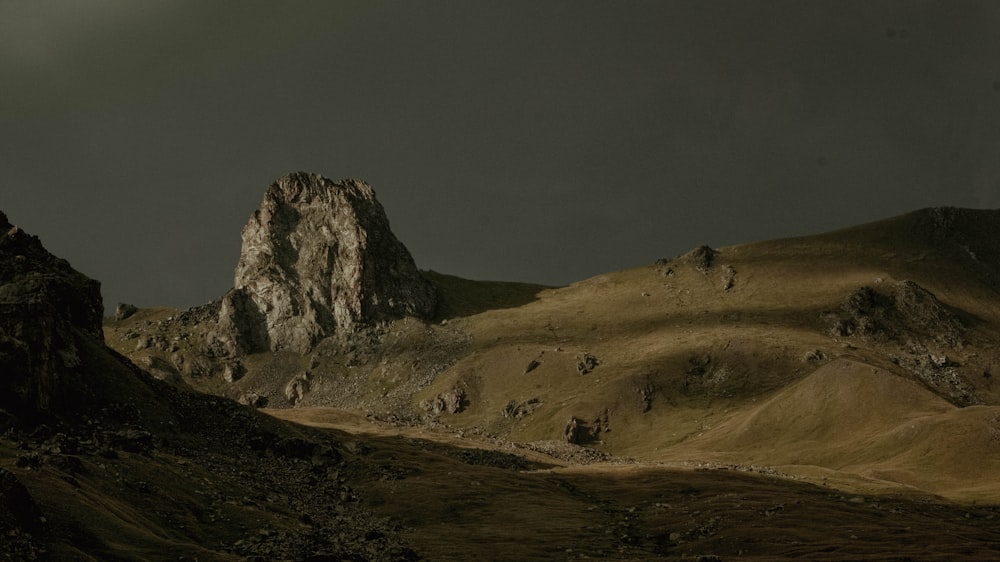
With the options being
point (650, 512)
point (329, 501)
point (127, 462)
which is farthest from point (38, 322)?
point (650, 512)

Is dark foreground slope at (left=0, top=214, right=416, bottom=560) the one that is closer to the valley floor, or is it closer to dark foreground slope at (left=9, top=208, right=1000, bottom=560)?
dark foreground slope at (left=9, top=208, right=1000, bottom=560)

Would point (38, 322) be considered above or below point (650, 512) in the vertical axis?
above


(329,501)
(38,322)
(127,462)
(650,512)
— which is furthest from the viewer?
(650,512)

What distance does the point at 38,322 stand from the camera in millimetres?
91125

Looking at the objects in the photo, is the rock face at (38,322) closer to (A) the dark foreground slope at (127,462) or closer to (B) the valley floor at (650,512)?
(A) the dark foreground slope at (127,462)

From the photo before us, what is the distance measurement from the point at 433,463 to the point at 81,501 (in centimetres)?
8126

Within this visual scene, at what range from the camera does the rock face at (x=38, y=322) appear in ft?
273

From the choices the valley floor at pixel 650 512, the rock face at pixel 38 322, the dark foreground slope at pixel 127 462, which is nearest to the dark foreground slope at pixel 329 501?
the dark foreground slope at pixel 127 462

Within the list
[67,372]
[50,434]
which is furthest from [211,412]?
[50,434]

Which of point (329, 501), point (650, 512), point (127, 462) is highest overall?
point (127, 462)

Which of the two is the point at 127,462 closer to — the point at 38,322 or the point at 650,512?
the point at 38,322

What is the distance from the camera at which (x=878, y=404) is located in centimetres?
19650

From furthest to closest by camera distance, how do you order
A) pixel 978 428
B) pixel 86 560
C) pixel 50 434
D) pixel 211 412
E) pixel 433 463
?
pixel 978 428 → pixel 433 463 → pixel 211 412 → pixel 50 434 → pixel 86 560

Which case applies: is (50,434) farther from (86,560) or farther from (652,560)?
(652,560)
